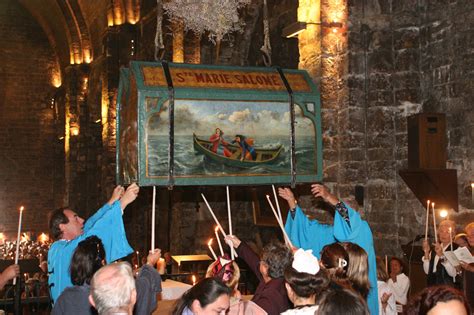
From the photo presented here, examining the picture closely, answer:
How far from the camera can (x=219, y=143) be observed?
5641 millimetres

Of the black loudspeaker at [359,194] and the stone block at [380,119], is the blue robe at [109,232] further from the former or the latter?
the stone block at [380,119]

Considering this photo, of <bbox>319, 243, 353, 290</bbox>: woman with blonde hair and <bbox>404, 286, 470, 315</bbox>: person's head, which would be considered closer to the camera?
<bbox>404, 286, 470, 315</bbox>: person's head

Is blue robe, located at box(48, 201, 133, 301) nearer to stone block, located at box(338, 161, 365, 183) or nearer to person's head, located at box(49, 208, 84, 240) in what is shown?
person's head, located at box(49, 208, 84, 240)

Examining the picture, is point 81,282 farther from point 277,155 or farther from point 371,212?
point 371,212

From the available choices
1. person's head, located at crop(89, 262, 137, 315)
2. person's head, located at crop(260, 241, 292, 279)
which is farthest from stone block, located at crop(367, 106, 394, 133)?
person's head, located at crop(89, 262, 137, 315)

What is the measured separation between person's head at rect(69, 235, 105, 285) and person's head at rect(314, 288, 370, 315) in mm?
1534

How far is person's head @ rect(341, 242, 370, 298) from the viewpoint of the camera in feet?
13.9

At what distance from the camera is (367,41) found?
338 inches

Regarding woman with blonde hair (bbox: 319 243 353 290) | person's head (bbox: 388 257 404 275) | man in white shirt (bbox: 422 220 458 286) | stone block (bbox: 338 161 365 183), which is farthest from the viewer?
stone block (bbox: 338 161 365 183)

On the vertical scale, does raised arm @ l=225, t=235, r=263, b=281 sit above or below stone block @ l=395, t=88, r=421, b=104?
below

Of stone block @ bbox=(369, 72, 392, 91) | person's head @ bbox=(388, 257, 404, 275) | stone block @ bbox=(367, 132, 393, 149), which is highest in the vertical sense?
stone block @ bbox=(369, 72, 392, 91)

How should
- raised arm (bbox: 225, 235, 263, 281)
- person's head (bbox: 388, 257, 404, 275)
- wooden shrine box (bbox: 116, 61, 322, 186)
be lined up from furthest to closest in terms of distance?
person's head (bbox: 388, 257, 404, 275) < wooden shrine box (bbox: 116, 61, 322, 186) < raised arm (bbox: 225, 235, 263, 281)

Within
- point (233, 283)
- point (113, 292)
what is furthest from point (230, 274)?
point (113, 292)

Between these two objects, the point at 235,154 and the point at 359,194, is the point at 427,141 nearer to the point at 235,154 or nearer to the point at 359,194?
the point at 359,194
